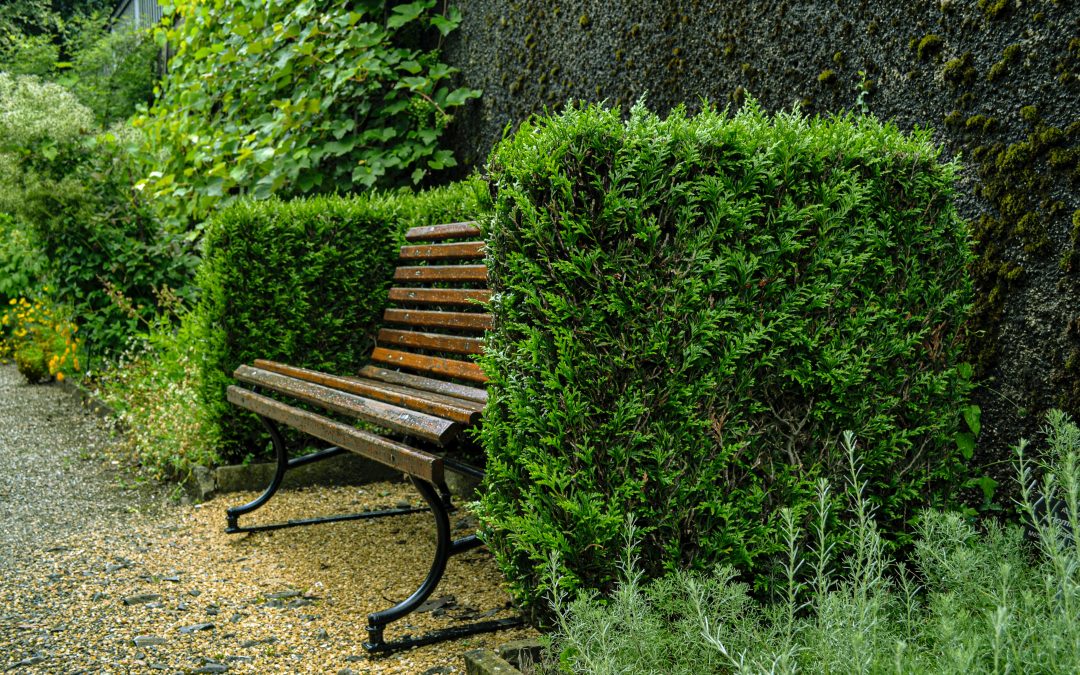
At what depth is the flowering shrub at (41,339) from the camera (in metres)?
7.77

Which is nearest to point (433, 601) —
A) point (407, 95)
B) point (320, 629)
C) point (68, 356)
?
point (320, 629)

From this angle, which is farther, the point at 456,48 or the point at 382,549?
the point at 456,48

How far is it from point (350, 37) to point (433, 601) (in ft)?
13.8

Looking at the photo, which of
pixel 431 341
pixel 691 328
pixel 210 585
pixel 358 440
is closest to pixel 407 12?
pixel 431 341

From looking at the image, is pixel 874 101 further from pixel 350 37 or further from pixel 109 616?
pixel 350 37

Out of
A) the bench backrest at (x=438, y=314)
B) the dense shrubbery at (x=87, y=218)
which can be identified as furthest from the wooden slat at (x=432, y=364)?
the dense shrubbery at (x=87, y=218)

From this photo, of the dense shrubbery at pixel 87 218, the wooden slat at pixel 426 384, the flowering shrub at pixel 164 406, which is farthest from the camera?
the dense shrubbery at pixel 87 218

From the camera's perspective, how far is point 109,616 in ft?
10.7

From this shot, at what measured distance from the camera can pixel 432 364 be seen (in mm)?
3945

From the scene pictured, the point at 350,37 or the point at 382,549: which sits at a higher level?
the point at 350,37

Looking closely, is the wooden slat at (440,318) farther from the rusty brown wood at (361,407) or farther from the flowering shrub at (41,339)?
the flowering shrub at (41,339)

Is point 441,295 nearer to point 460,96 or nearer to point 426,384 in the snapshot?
point 426,384

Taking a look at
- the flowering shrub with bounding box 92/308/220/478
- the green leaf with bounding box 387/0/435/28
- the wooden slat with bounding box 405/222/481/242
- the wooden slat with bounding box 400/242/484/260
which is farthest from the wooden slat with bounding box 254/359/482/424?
the green leaf with bounding box 387/0/435/28

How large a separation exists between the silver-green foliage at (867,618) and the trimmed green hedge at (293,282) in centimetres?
290
